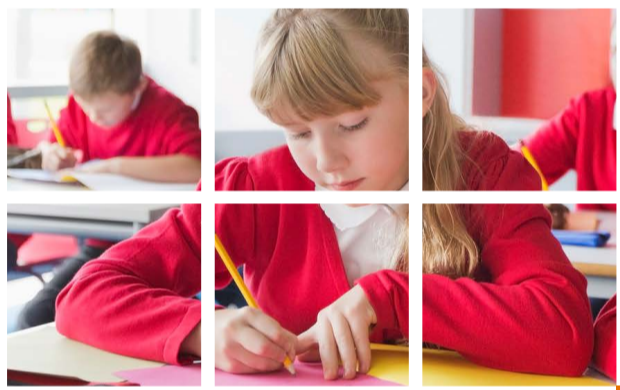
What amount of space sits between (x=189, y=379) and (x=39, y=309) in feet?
0.73

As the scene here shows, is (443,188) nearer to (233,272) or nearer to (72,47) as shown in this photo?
(233,272)

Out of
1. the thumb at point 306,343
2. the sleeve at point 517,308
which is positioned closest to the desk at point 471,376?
the sleeve at point 517,308

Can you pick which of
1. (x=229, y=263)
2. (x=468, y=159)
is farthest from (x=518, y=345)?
(x=229, y=263)

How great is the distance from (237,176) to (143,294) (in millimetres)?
185

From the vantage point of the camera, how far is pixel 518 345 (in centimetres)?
102

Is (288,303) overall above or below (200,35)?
below

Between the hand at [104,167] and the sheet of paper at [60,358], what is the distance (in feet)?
0.66

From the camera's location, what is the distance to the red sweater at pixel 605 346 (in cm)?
104

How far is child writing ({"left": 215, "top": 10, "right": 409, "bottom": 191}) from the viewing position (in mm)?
1030

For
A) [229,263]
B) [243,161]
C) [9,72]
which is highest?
[9,72]

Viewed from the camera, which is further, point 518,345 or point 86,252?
point 86,252

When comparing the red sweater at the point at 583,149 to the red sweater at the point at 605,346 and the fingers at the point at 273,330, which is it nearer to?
the red sweater at the point at 605,346

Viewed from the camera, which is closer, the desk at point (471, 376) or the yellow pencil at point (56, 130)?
the desk at point (471, 376)

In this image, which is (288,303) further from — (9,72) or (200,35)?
(9,72)
